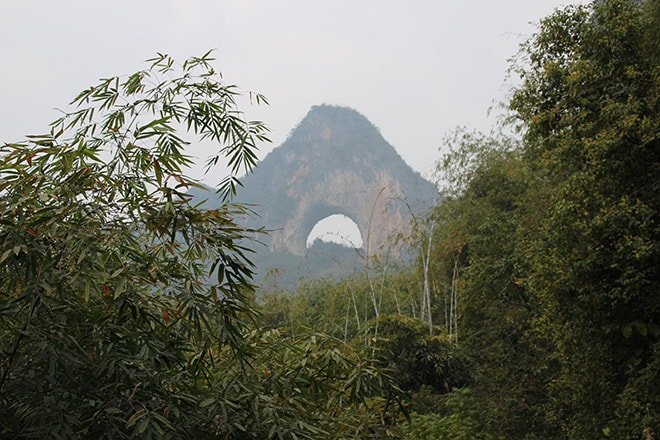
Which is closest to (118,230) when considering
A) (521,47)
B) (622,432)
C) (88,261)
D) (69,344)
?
(88,261)

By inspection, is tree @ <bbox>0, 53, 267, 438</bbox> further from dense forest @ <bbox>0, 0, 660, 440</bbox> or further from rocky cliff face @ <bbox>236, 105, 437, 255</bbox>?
rocky cliff face @ <bbox>236, 105, 437, 255</bbox>

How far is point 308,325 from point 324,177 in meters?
35.9

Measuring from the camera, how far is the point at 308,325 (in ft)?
15.5

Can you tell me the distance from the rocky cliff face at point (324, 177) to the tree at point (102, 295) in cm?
3243

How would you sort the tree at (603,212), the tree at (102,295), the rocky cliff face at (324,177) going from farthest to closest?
1. the rocky cliff face at (324,177)
2. the tree at (603,212)
3. the tree at (102,295)

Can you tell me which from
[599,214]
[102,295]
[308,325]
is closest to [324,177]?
[308,325]

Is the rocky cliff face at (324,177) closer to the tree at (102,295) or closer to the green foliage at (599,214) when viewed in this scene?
the green foliage at (599,214)

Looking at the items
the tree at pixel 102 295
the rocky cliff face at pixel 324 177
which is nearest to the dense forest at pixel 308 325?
the tree at pixel 102 295

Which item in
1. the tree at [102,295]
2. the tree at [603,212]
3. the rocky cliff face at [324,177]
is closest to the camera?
the tree at [102,295]

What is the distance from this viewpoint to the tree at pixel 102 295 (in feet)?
5.95

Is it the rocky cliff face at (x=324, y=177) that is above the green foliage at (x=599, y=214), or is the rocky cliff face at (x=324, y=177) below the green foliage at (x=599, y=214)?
above

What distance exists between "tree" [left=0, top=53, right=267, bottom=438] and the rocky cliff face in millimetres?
32434

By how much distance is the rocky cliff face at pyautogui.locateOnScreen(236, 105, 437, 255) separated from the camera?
123 feet

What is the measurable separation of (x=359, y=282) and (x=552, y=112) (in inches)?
277
